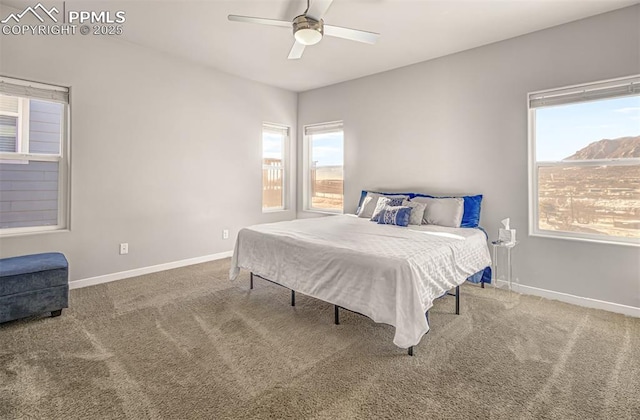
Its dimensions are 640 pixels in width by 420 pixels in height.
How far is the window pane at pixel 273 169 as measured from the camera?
5.39 meters

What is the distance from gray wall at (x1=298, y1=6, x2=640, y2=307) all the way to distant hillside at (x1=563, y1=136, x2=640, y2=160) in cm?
49

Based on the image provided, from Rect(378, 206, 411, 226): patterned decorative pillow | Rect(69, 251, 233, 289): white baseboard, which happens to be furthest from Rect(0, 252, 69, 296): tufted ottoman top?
Rect(378, 206, 411, 226): patterned decorative pillow

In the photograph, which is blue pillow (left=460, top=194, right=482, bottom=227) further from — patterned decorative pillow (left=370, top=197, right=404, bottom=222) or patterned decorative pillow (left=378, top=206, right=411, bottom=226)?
patterned decorative pillow (left=370, top=197, right=404, bottom=222)

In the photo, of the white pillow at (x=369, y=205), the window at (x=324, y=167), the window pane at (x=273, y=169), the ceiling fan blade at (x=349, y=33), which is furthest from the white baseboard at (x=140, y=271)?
the ceiling fan blade at (x=349, y=33)

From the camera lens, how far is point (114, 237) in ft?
12.1

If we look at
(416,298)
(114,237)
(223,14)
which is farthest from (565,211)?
(114,237)

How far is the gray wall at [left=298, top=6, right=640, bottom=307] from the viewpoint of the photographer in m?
2.89

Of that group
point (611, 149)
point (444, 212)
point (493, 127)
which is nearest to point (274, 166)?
point (444, 212)

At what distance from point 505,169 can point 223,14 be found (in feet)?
10.7

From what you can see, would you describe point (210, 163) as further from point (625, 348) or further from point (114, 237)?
point (625, 348)

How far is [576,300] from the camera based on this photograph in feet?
10.1

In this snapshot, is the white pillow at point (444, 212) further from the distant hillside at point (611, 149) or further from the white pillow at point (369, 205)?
the distant hillside at point (611, 149)

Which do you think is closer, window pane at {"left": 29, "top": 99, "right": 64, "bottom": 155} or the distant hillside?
the distant hillside

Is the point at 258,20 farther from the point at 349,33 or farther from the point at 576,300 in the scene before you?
the point at 576,300
